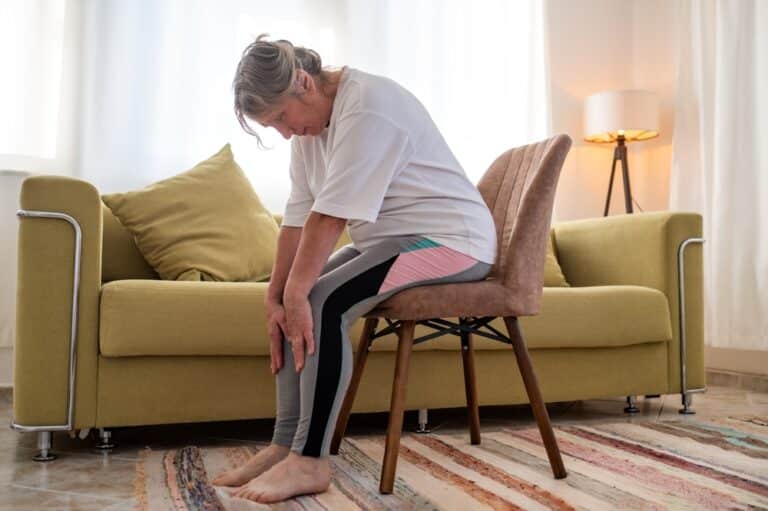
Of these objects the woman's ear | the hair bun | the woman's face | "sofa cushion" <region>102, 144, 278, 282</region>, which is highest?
the hair bun

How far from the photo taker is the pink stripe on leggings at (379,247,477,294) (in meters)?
1.55

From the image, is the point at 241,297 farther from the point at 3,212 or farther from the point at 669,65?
the point at 669,65

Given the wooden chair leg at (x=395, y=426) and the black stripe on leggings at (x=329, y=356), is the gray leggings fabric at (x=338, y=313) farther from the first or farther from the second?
the wooden chair leg at (x=395, y=426)

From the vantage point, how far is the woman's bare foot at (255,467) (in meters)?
1.58

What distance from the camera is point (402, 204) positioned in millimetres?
1588

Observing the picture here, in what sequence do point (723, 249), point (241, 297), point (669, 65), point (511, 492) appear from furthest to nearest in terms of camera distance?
point (669, 65), point (723, 249), point (241, 297), point (511, 492)

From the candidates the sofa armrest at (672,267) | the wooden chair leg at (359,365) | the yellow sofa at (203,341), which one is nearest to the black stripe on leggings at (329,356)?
the wooden chair leg at (359,365)

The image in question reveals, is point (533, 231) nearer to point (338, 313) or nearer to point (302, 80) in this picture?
point (338, 313)

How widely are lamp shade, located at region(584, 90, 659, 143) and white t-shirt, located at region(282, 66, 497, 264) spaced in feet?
6.91

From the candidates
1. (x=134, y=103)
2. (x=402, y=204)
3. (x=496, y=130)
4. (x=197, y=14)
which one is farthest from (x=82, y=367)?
(x=496, y=130)

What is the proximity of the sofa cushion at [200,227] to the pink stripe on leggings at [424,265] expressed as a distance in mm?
993

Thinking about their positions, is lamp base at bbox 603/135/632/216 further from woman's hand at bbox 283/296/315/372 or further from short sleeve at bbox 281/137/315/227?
woman's hand at bbox 283/296/315/372

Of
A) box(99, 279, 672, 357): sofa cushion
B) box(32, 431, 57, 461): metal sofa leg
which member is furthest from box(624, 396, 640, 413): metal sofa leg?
box(32, 431, 57, 461): metal sofa leg

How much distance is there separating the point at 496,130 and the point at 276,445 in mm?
2335
